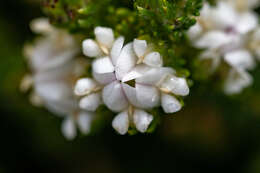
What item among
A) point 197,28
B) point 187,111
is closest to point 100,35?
point 197,28

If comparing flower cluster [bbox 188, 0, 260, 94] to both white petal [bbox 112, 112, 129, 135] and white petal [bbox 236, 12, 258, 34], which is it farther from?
white petal [bbox 112, 112, 129, 135]

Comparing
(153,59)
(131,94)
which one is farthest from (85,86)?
(153,59)

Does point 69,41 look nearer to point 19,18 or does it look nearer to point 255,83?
point 19,18

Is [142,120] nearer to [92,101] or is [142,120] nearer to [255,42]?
[92,101]

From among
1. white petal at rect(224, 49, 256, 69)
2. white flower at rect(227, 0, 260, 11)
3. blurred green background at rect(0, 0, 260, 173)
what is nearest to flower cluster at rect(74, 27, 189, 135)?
white petal at rect(224, 49, 256, 69)

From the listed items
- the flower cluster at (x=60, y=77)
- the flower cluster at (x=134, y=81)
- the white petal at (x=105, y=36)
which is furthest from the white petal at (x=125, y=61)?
the flower cluster at (x=60, y=77)

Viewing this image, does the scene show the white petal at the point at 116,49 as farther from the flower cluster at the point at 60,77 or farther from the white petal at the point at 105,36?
the flower cluster at the point at 60,77
